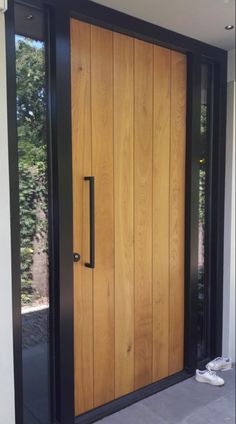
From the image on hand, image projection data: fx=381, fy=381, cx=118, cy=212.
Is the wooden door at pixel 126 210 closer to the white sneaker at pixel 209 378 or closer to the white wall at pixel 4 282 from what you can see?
the white sneaker at pixel 209 378

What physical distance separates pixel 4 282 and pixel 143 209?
37.4 inches

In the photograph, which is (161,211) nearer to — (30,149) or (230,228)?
(230,228)

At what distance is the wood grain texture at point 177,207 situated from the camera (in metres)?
2.35

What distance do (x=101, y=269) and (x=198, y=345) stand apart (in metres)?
1.07

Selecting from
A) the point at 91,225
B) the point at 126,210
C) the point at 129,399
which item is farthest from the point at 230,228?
the point at 129,399

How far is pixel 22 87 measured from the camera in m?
1.74

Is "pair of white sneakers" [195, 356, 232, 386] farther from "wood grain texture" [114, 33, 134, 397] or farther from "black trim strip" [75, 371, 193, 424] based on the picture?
"wood grain texture" [114, 33, 134, 397]

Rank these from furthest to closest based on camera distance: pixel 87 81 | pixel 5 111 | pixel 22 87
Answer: pixel 87 81 < pixel 22 87 < pixel 5 111

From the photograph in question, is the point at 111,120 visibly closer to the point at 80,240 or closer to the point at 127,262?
the point at 80,240

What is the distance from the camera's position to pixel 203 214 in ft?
8.61

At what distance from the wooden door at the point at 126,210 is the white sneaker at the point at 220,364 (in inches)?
9.7


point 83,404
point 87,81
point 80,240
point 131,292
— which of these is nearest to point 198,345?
point 131,292

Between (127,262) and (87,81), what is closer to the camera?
(87,81)

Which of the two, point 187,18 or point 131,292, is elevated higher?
point 187,18
